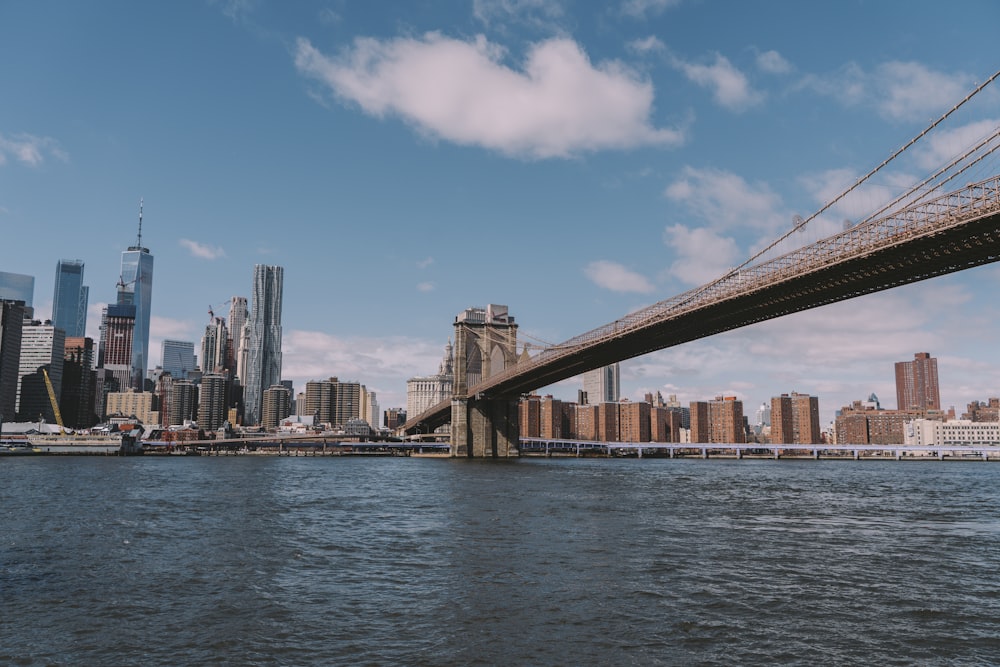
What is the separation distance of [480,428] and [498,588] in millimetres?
92834

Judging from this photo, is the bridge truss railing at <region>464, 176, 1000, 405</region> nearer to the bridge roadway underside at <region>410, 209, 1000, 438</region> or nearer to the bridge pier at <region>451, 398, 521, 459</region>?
the bridge roadway underside at <region>410, 209, 1000, 438</region>

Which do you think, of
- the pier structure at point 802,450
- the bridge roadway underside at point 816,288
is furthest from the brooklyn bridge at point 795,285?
the pier structure at point 802,450

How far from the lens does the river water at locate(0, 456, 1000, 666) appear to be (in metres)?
12.2

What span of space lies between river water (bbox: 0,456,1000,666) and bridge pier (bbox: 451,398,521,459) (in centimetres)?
7482

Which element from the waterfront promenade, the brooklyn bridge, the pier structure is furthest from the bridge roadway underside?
the pier structure

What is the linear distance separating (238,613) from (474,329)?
101 metres

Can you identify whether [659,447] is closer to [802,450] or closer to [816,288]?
[802,450]

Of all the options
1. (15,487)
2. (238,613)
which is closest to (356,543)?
(238,613)

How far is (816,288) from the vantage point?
172ft

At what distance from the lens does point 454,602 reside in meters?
15.2

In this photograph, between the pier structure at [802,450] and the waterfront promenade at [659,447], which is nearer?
the waterfront promenade at [659,447]

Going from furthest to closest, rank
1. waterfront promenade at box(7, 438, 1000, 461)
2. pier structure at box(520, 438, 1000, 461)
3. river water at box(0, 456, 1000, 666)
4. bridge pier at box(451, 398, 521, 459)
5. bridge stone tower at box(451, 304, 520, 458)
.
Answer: pier structure at box(520, 438, 1000, 461) → waterfront promenade at box(7, 438, 1000, 461) → bridge pier at box(451, 398, 521, 459) → bridge stone tower at box(451, 304, 520, 458) → river water at box(0, 456, 1000, 666)

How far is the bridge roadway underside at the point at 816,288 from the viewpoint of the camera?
4050 cm

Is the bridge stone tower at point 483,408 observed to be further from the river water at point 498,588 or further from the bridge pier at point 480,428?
the river water at point 498,588
